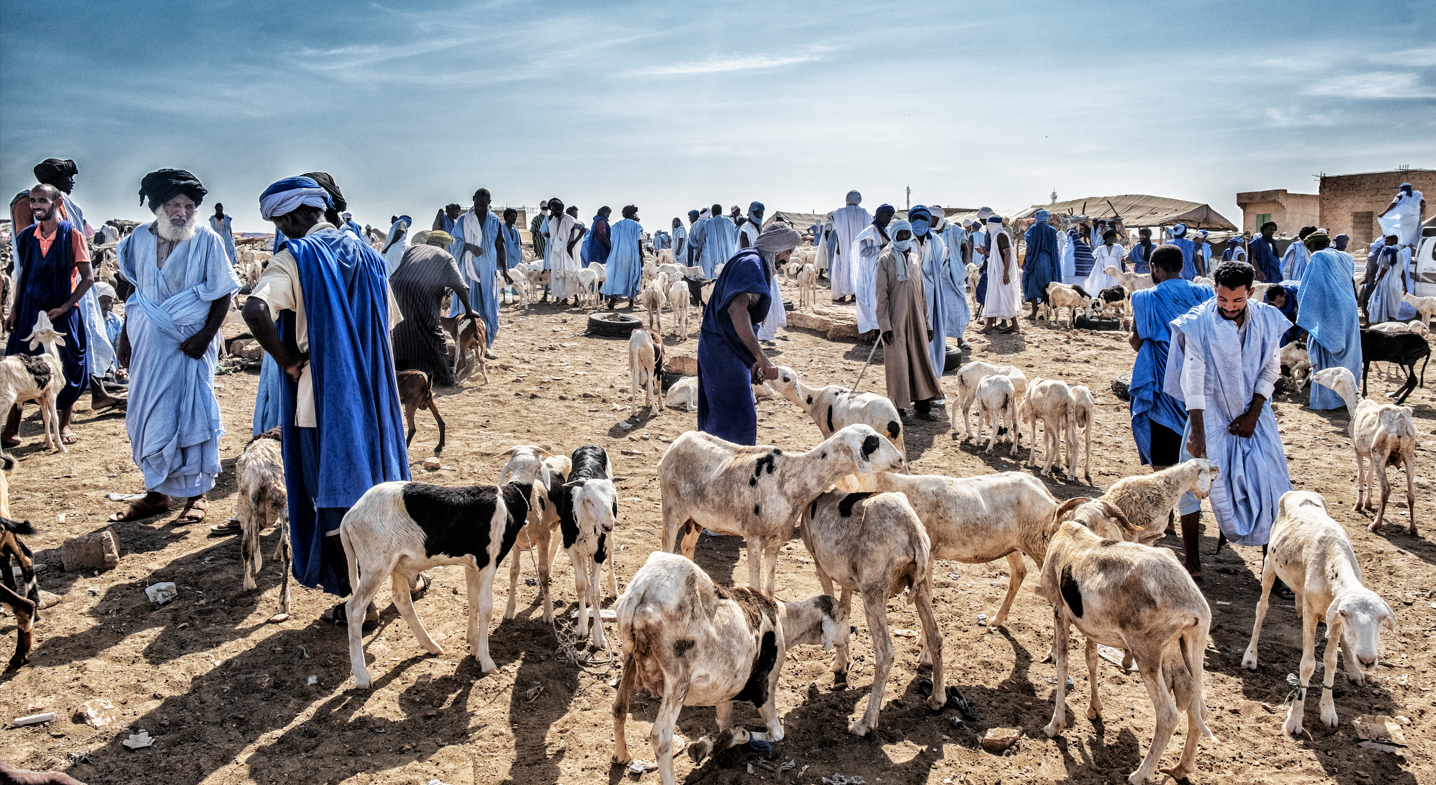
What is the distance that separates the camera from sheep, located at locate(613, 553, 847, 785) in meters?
3.23

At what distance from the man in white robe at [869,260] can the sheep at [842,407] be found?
12.2 feet

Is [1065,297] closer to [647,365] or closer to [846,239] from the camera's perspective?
[846,239]

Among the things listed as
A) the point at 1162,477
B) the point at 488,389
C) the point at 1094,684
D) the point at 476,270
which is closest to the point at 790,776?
the point at 1094,684

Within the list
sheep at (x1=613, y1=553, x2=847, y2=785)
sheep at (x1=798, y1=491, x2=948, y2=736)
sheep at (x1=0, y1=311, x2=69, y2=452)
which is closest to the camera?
sheep at (x1=613, y1=553, x2=847, y2=785)

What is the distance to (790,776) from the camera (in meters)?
3.62

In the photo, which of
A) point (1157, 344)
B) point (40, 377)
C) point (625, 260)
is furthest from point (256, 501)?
point (625, 260)

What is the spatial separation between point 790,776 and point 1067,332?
14.9m

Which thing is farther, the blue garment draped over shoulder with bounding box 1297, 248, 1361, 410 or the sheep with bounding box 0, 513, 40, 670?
the blue garment draped over shoulder with bounding box 1297, 248, 1361, 410

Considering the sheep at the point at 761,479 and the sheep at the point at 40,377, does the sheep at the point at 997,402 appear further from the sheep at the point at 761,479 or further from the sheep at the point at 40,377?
the sheep at the point at 40,377

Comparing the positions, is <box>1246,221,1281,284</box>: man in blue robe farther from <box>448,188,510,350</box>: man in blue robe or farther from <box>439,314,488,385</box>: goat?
<box>439,314,488,385</box>: goat

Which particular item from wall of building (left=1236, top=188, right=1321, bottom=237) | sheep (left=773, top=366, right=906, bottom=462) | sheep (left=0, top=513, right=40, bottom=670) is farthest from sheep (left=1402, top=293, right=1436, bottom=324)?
wall of building (left=1236, top=188, right=1321, bottom=237)

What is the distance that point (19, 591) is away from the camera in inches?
194

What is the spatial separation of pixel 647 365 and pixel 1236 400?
6.32 metres

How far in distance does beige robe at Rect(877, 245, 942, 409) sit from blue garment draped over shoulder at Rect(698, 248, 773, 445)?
3.96m
